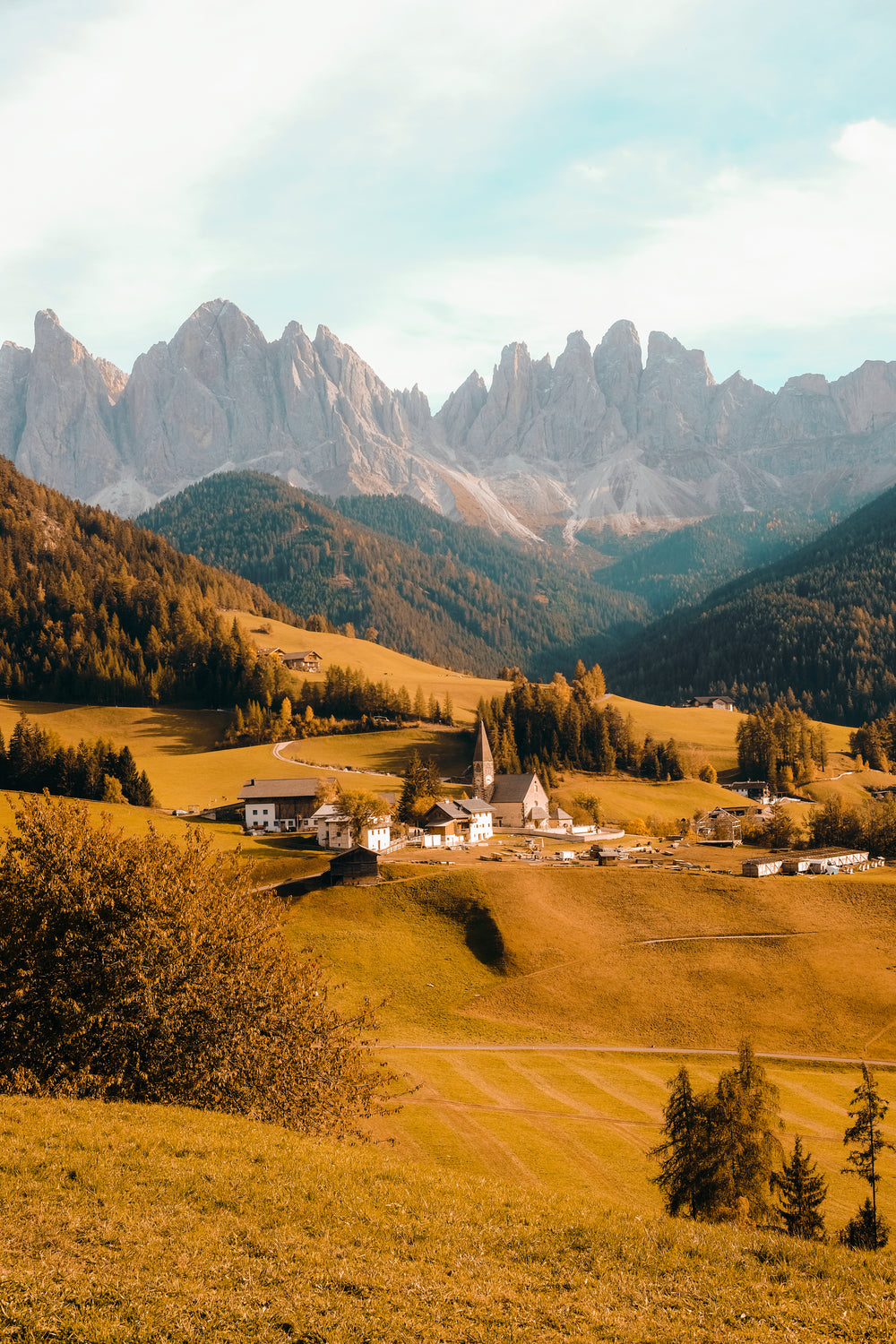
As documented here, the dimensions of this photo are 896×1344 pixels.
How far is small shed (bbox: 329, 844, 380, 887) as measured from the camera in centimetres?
8950

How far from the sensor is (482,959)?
77.9 metres

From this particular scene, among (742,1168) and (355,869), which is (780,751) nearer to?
(355,869)

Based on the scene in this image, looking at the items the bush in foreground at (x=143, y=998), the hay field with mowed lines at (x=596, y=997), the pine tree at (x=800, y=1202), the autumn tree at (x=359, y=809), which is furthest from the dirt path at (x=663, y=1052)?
the autumn tree at (x=359, y=809)

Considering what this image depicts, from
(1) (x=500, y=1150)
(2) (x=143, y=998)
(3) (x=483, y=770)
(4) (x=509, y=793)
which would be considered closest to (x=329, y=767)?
(3) (x=483, y=770)

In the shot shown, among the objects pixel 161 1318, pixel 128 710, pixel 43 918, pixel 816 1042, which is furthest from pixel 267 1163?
pixel 128 710

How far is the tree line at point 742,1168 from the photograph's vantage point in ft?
115

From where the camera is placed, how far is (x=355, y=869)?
90000 mm

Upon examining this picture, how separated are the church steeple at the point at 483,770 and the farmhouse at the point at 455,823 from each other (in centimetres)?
1350

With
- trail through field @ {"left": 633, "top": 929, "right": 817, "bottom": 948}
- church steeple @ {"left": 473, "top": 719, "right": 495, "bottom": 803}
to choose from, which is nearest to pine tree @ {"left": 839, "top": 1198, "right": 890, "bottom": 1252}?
trail through field @ {"left": 633, "top": 929, "right": 817, "bottom": 948}

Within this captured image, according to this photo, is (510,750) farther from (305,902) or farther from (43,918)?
(43,918)

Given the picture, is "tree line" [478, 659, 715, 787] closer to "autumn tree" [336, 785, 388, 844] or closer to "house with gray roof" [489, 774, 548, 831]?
"house with gray roof" [489, 774, 548, 831]

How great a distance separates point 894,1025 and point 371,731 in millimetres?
113392

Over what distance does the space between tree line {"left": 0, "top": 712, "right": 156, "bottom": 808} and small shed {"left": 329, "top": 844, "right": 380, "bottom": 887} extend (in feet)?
140

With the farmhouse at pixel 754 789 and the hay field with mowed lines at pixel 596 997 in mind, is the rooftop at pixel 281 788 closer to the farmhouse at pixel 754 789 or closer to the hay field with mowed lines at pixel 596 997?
the hay field with mowed lines at pixel 596 997
